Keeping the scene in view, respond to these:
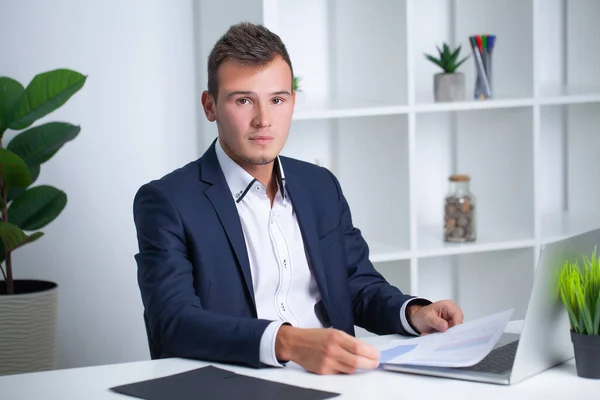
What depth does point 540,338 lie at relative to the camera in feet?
5.08

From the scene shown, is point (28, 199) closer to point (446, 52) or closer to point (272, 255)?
point (272, 255)

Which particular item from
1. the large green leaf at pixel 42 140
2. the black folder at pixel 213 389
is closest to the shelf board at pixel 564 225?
the large green leaf at pixel 42 140

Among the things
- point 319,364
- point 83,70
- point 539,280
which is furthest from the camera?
point 83,70

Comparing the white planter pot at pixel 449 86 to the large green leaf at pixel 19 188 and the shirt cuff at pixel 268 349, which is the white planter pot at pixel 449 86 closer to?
the large green leaf at pixel 19 188

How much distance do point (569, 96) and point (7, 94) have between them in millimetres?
2057

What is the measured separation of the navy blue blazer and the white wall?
4.07 feet

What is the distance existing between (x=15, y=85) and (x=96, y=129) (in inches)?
16.1

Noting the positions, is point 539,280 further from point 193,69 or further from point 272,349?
point 193,69

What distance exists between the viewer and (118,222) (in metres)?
3.43

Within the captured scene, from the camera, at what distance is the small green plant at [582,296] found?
1.53m

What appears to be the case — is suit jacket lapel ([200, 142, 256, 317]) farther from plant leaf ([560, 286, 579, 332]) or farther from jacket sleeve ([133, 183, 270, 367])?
plant leaf ([560, 286, 579, 332])

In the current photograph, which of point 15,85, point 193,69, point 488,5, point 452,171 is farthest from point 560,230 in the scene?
point 15,85

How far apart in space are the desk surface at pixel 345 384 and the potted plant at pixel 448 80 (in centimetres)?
193

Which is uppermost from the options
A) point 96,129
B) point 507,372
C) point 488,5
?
point 488,5
